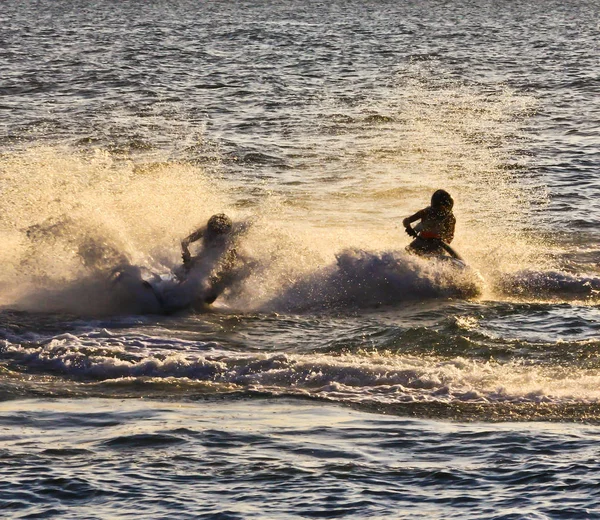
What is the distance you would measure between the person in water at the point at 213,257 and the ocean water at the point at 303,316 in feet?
0.81

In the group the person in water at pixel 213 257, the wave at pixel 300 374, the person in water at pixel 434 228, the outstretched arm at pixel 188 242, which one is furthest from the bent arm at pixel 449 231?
the wave at pixel 300 374

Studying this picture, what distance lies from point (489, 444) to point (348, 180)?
52.6 ft

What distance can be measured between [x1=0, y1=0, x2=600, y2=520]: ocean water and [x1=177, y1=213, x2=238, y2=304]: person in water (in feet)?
0.81

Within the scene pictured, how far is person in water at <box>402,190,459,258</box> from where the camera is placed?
18078 millimetres

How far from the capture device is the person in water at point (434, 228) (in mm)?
18078

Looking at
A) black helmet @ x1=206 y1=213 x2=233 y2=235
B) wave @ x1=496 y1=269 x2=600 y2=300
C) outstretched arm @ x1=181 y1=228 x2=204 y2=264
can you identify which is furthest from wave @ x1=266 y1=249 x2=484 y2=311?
outstretched arm @ x1=181 y1=228 x2=204 y2=264

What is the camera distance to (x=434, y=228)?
18219 mm

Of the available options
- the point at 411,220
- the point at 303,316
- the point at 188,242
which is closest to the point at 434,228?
the point at 411,220

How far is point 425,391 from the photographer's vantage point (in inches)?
506

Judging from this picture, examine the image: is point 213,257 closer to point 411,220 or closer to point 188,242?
point 188,242

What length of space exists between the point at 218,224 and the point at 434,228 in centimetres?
324

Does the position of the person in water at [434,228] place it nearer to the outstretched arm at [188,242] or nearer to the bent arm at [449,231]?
the bent arm at [449,231]

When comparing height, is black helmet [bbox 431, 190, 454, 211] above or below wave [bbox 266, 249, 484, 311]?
above

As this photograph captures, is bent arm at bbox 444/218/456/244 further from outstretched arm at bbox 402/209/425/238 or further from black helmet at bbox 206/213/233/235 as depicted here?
black helmet at bbox 206/213/233/235
